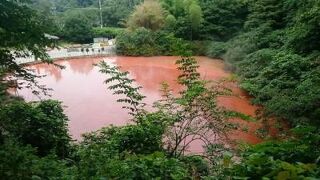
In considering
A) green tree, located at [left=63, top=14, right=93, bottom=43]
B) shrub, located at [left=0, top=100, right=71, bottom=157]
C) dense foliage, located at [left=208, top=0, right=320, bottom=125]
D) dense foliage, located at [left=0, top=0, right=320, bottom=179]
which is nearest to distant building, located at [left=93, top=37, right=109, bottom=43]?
green tree, located at [left=63, top=14, right=93, bottom=43]

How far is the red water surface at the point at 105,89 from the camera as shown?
9.38 m

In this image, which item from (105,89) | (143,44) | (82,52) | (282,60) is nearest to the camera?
(282,60)

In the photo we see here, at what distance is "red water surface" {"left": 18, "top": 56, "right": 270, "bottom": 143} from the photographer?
938 centimetres

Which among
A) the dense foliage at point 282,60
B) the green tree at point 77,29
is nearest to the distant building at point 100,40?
the green tree at point 77,29

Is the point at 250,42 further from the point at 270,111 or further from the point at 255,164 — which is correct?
the point at 255,164

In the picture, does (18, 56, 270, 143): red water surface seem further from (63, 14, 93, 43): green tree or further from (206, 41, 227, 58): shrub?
(63, 14, 93, 43): green tree

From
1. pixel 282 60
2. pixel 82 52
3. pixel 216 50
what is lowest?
pixel 82 52

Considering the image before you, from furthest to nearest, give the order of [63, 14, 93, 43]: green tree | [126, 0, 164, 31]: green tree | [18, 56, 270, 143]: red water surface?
[63, 14, 93, 43]: green tree
[126, 0, 164, 31]: green tree
[18, 56, 270, 143]: red water surface

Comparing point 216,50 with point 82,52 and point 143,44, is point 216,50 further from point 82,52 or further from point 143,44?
point 82,52

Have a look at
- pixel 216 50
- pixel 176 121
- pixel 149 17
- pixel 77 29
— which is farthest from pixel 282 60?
pixel 77 29

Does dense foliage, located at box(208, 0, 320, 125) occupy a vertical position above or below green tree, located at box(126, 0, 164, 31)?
below

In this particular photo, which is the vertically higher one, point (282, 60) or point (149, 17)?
point (149, 17)

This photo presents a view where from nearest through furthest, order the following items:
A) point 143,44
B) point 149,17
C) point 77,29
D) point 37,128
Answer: point 37,128 < point 143,44 < point 149,17 < point 77,29

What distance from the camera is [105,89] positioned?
43.2 feet
